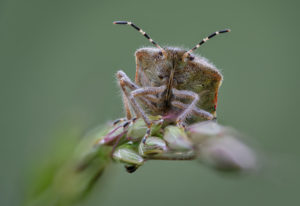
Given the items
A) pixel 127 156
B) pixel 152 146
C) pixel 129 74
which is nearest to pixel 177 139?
pixel 152 146

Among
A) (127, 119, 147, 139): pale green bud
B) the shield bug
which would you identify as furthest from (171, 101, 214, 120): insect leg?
(127, 119, 147, 139): pale green bud

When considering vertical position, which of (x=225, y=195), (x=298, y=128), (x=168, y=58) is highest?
(x=168, y=58)

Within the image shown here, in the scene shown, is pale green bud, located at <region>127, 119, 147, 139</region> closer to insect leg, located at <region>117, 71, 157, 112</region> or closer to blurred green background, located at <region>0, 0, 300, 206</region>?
blurred green background, located at <region>0, 0, 300, 206</region>

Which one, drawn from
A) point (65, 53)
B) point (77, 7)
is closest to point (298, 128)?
point (65, 53)

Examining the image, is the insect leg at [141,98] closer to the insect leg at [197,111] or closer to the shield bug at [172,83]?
the shield bug at [172,83]

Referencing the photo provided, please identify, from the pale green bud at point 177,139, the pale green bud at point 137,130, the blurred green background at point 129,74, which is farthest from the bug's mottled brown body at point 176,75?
the pale green bud at point 177,139

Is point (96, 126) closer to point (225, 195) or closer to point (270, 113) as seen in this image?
point (225, 195)
